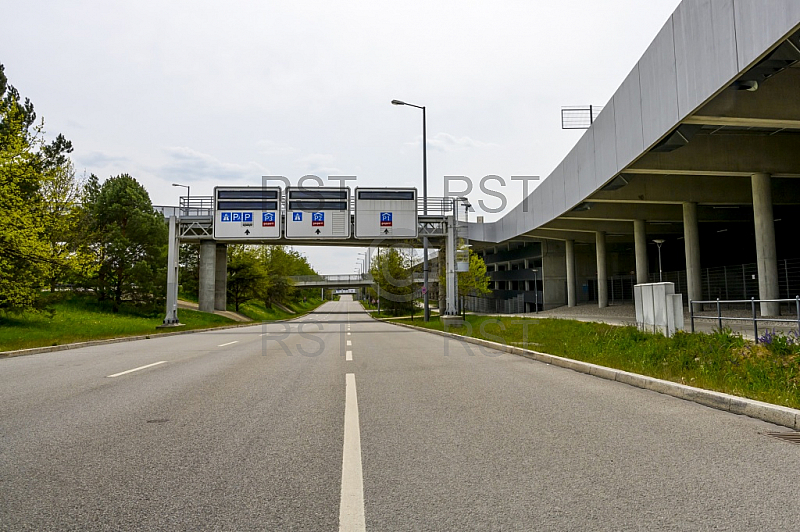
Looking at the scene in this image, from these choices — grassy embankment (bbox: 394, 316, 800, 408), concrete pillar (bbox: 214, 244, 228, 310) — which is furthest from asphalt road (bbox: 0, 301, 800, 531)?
concrete pillar (bbox: 214, 244, 228, 310)

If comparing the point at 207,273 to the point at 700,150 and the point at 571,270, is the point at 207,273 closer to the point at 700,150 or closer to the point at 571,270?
the point at 571,270

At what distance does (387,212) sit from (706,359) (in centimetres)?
2625

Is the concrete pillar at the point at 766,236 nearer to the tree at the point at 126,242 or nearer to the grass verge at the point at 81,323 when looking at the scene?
the grass verge at the point at 81,323

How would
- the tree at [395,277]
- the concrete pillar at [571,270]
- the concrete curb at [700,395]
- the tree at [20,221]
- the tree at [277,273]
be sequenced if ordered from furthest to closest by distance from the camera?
the tree at [277,273], the tree at [395,277], the concrete pillar at [571,270], the tree at [20,221], the concrete curb at [700,395]

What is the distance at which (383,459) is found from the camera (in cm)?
472

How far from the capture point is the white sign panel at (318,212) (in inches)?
1363

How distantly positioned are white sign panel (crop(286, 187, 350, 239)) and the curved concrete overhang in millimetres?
11912

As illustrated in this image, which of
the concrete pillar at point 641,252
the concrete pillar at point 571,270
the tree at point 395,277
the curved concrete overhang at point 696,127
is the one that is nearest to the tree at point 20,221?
the curved concrete overhang at point 696,127

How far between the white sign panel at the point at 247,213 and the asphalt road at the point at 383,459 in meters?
26.2

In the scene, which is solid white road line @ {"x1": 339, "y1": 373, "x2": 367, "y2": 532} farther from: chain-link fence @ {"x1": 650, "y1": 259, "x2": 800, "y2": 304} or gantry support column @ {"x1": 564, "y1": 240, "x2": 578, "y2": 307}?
gantry support column @ {"x1": 564, "y1": 240, "x2": 578, "y2": 307}

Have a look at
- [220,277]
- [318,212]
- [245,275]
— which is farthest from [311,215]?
[245,275]

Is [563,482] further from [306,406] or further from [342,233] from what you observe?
[342,233]

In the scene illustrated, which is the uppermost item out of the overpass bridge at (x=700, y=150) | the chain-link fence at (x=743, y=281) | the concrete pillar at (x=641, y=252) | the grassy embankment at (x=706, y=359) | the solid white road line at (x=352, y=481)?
the overpass bridge at (x=700, y=150)

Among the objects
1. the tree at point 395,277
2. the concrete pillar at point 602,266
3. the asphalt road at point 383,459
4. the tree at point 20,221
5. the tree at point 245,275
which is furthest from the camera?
the tree at point 245,275
